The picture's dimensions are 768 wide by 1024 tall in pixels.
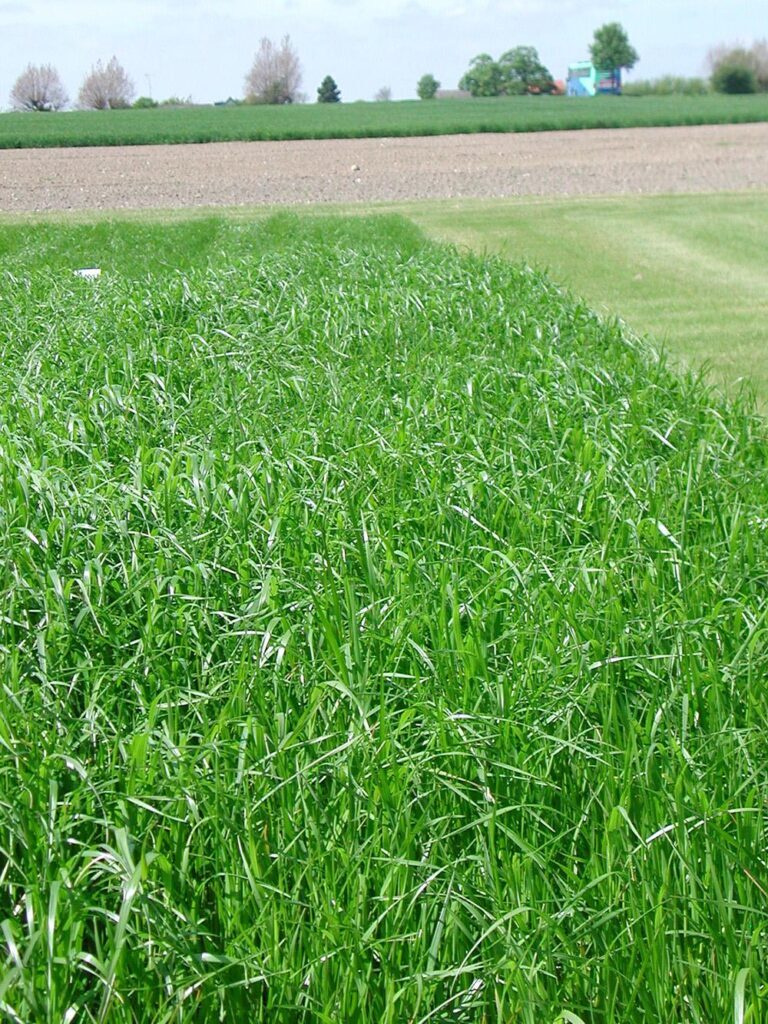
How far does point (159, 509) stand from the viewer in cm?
337

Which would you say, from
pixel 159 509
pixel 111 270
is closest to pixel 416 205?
pixel 111 270

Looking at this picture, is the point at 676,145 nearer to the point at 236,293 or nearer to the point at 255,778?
the point at 236,293

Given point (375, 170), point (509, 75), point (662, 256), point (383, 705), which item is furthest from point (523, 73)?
point (383, 705)

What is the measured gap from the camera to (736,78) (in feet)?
179

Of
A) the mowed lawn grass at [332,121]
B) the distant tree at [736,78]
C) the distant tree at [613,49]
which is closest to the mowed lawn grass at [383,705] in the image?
the mowed lawn grass at [332,121]

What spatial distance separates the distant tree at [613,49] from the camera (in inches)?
3150

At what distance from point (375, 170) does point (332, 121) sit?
42.6 feet

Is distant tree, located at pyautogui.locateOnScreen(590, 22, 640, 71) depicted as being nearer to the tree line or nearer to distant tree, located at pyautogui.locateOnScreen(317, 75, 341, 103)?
Answer: the tree line

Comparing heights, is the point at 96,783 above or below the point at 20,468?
below

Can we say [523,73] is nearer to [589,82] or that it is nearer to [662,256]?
[589,82]

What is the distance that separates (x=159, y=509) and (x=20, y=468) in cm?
53

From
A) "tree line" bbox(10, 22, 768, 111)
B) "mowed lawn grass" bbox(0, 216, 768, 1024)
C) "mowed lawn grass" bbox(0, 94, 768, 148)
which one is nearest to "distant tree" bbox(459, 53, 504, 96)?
"tree line" bbox(10, 22, 768, 111)

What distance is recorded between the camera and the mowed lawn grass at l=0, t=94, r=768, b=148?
86.8 feet

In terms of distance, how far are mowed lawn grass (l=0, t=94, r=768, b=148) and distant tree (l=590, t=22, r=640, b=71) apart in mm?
40517
